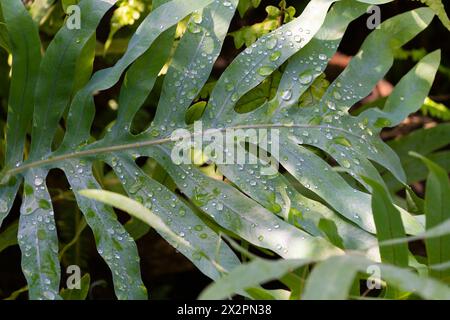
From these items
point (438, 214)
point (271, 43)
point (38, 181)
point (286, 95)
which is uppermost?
point (271, 43)

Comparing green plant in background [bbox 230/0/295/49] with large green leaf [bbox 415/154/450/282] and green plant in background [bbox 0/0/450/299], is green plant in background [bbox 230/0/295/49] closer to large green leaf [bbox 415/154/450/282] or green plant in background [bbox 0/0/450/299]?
green plant in background [bbox 0/0/450/299]

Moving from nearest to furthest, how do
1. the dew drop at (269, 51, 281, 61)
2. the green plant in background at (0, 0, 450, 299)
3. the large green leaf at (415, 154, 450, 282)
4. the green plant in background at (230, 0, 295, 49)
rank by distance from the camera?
the large green leaf at (415, 154, 450, 282)
the green plant in background at (0, 0, 450, 299)
the dew drop at (269, 51, 281, 61)
the green plant in background at (230, 0, 295, 49)

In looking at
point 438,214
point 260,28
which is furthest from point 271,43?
point 438,214

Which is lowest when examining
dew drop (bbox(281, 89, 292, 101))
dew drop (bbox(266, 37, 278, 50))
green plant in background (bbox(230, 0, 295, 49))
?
dew drop (bbox(281, 89, 292, 101))

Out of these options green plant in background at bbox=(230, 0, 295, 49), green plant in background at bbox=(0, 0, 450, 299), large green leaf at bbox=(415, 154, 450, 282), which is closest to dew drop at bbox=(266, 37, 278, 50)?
green plant in background at bbox=(0, 0, 450, 299)

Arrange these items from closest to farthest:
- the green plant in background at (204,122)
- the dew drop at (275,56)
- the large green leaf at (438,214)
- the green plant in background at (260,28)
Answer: the large green leaf at (438,214)
the green plant in background at (204,122)
the dew drop at (275,56)
the green plant in background at (260,28)

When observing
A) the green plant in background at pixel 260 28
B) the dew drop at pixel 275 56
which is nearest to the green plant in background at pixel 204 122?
the dew drop at pixel 275 56

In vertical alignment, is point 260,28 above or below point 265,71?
above

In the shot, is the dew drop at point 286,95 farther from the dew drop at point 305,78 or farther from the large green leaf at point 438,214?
the large green leaf at point 438,214

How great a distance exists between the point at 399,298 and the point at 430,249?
11 centimetres

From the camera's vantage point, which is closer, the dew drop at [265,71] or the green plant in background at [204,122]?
the green plant in background at [204,122]

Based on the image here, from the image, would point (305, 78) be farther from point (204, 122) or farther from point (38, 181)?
point (38, 181)

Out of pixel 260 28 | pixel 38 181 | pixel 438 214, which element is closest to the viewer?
pixel 438 214

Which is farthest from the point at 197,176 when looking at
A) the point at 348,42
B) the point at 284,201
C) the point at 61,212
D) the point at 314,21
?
the point at 348,42
